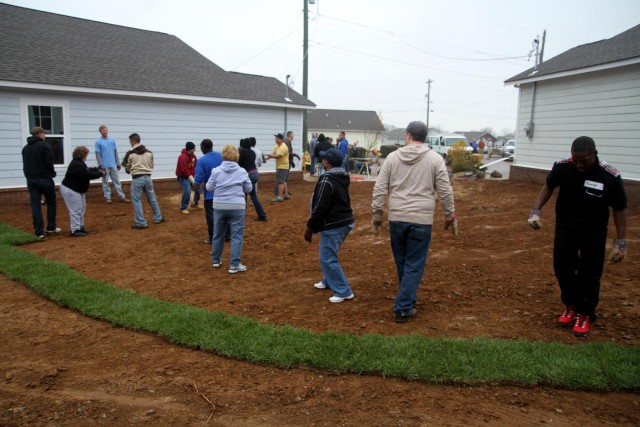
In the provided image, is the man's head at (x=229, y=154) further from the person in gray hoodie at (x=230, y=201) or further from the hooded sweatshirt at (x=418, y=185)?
the hooded sweatshirt at (x=418, y=185)

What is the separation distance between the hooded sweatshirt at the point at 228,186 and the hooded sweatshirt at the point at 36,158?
3.81 meters

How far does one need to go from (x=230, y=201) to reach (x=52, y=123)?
8840mm

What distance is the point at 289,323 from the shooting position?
5.00 m

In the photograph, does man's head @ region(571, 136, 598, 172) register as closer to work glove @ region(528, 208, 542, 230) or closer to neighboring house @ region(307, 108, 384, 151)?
work glove @ region(528, 208, 542, 230)

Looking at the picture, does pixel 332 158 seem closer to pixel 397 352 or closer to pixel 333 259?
pixel 333 259

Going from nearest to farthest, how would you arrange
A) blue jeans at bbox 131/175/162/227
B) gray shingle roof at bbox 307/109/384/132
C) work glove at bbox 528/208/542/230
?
1. work glove at bbox 528/208/542/230
2. blue jeans at bbox 131/175/162/227
3. gray shingle roof at bbox 307/109/384/132

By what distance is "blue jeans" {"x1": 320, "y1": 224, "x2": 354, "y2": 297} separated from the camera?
18.1 ft

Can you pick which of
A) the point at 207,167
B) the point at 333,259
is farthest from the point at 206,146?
the point at 333,259

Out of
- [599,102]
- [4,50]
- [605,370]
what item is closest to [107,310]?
[605,370]

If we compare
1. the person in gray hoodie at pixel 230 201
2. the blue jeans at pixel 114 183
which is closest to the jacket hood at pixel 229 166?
the person in gray hoodie at pixel 230 201

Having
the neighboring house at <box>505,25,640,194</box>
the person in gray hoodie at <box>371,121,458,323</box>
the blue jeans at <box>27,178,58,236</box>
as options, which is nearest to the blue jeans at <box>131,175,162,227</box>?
the blue jeans at <box>27,178,58,236</box>

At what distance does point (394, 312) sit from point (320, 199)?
1437 millimetres

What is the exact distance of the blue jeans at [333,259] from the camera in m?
5.51

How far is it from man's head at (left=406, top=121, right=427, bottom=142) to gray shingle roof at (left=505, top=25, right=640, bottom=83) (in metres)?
9.49
